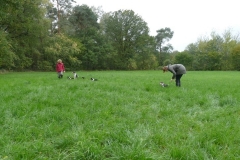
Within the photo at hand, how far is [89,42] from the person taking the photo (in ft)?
132

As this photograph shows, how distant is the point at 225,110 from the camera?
595cm

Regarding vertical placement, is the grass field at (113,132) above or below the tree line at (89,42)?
below

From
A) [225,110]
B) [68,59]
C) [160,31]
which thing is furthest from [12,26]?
[160,31]

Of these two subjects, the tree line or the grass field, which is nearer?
the grass field

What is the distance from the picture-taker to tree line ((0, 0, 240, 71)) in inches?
1008

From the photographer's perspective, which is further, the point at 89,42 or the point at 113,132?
the point at 89,42

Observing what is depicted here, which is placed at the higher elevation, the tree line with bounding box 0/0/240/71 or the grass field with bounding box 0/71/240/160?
the tree line with bounding box 0/0/240/71

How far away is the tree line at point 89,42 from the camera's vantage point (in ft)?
84.0

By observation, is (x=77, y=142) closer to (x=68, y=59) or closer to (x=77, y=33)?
(x=68, y=59)

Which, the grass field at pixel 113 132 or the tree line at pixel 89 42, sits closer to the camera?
the grass field at pixel 113 132

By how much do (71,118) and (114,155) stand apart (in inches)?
83.6

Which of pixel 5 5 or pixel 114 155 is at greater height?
pixel 5 5

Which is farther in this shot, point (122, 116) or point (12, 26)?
point (12, 26)

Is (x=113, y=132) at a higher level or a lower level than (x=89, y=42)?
lower
